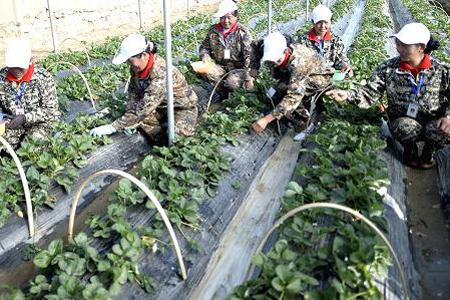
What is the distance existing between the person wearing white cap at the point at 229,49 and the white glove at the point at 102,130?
232 centimetres

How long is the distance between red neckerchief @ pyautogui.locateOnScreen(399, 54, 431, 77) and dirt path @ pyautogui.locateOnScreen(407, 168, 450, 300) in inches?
46.5

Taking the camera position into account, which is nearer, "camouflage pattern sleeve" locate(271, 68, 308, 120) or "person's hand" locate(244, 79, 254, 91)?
"camouflage pattern sleeve" locate(271, 68, 308, 120)

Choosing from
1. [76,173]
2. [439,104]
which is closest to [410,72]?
[439,104]

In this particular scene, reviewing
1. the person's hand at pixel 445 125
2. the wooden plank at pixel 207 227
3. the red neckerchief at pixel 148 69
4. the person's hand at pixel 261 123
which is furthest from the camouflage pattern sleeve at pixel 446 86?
the red neckerchief at pixel 148 69

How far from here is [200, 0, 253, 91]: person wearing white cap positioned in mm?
6898

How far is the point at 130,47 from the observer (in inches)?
184

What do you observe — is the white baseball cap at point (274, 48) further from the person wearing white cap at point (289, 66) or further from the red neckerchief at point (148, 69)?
the red neckerchief at point (148, 69)

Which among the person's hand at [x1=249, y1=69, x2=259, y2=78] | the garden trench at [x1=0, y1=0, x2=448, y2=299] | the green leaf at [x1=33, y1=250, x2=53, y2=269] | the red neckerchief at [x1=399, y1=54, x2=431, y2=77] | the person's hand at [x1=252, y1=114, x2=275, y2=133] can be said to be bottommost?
the garden trench at [x1=0, y1=0, x2=448, y2=299]

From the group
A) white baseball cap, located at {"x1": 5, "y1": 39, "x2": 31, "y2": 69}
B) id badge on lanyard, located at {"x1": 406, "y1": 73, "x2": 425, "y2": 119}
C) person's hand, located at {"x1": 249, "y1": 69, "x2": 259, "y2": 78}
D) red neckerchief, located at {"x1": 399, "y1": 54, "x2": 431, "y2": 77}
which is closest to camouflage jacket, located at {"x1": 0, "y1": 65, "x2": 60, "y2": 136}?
white baseball cap, located at {"x1": 5, "y1": 39, "x2": 31, "y2": 69}

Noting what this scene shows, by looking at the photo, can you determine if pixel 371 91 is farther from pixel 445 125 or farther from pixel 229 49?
pixel 229 49

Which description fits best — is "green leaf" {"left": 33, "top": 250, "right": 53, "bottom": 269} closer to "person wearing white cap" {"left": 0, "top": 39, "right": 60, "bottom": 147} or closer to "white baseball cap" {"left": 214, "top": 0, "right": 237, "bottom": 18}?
"person wearing white cap" {"left": 0, "top": 39, "right": 60, "bottom": 147}

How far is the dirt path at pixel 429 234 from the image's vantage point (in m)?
3.81

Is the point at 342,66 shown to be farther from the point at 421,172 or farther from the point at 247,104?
the point at 421,172

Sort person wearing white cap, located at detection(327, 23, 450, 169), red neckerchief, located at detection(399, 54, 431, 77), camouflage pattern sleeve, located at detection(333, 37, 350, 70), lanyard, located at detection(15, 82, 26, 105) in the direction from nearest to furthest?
person wearing white cap, located at detection(327, 23, 450, 169) < red neckerchief, located at detection(399, 54, 431, 77) < lanyard, located at detection(15, 82, 26, 105) < camouflage pattern sleeve, located at detection(333, 37, 350, 70)
